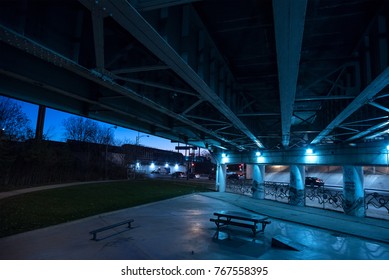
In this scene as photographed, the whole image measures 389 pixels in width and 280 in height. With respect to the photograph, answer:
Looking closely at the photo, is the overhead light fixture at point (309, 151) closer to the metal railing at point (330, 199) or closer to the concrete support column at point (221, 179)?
the metal railing at point (330, 199)

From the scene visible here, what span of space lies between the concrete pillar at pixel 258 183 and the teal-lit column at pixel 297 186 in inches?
144

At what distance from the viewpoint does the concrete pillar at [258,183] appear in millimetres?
25150

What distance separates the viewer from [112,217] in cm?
1166

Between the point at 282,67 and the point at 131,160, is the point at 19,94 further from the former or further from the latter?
the point at 131,160

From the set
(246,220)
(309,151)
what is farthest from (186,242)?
(309,151)

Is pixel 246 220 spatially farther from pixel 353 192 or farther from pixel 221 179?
pixel 221 179

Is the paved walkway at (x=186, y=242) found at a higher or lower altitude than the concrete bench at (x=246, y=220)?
lower

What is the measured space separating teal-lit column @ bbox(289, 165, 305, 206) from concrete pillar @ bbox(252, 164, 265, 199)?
366 cm

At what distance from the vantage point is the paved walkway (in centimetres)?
691

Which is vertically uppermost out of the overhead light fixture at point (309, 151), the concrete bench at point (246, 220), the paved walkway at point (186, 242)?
the overhead light fixture at point (309, 151)

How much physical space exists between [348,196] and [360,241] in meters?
9.53

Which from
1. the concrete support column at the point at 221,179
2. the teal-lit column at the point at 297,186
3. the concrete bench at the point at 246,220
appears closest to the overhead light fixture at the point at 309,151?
the teal-lit column at the point at 297,186

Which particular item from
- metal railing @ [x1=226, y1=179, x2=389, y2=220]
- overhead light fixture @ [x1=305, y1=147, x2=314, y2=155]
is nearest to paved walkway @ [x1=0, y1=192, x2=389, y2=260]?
metal railing @ [x1=226, y1=179, x2=389, y2=220]

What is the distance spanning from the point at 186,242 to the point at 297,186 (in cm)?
1688
